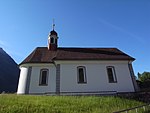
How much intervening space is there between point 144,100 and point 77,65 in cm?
790

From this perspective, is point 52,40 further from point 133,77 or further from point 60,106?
point 60,106

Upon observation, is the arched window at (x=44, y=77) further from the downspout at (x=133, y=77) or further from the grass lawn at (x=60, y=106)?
the downspout at (x=133, y=77)

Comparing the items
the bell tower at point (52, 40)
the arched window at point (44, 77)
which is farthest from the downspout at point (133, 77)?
the bell tower at point (52, 40)

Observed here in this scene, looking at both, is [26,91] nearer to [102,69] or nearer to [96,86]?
[96,86]

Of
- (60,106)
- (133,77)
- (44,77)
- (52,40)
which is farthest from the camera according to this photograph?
(52,40)

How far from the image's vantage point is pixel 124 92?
17.8 meters

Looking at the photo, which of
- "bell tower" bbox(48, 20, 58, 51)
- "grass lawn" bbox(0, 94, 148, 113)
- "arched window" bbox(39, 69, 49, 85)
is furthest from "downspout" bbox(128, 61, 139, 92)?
"bell tower" bbox(48, 20, 58, 51)

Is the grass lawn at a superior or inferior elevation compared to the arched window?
inferior

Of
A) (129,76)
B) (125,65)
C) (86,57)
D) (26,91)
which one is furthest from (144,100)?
(26,91)

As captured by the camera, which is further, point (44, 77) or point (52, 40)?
point (52, 40)

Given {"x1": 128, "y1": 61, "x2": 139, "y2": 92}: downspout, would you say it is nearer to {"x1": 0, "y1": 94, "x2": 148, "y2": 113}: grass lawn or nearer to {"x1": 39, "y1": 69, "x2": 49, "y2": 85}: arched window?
{"x1": 0, "y1": 94, "x2": 148, "y2": 113}: grass lawn

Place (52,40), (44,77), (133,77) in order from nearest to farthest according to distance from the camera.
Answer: (133,77) < (44,77) < (52,40)

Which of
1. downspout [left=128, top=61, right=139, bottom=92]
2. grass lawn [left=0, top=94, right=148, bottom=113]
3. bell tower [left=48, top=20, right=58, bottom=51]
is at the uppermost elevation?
bell tower [left=48, top=20, right=58, bottom=51]

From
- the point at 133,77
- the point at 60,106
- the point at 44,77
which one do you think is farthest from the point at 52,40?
the point at 60,106
